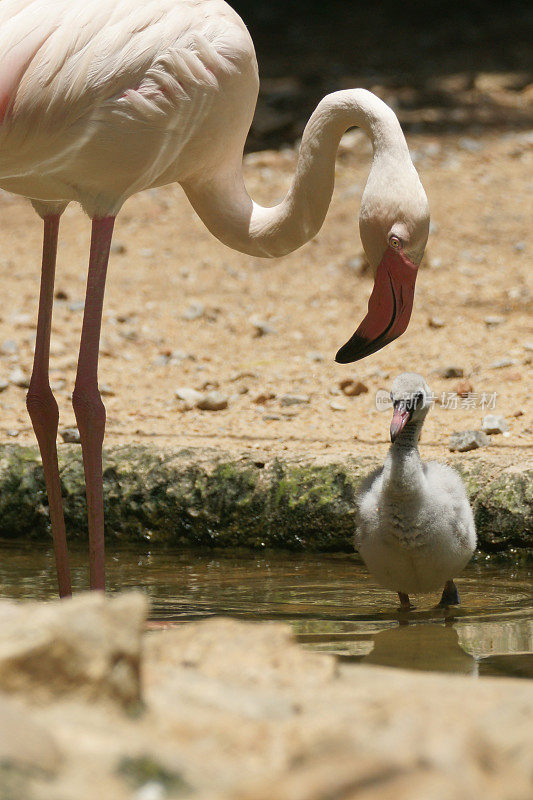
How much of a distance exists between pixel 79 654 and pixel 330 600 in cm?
219

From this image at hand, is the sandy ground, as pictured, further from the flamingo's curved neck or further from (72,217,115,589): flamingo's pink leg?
the flamingo's curved neck

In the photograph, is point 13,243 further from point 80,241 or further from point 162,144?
point 162,144

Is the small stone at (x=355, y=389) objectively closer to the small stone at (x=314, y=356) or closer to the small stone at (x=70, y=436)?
the small stone at (x=314, y=356)

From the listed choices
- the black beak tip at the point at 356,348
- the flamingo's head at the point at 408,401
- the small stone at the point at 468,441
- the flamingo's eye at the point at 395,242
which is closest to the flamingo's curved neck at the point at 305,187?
the flamingo's eye at the point at 395,242

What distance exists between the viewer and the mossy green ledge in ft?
Answer: 15.1

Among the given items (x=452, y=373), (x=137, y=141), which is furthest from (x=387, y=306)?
(x=452, y=373)

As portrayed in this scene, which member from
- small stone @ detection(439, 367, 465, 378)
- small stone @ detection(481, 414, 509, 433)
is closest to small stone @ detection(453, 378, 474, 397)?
small stone @ detection(439, 367, 465, 378)

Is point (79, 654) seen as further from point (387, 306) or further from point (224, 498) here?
point (224, 498)

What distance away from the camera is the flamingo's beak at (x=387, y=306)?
14.0 feet

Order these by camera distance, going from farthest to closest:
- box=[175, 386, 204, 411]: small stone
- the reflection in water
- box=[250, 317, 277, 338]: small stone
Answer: box=[250, 317, 277, 338]: small stone < box=[175, 386, 204, 411]: small stone < the reflection in water

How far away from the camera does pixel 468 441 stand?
203 inches

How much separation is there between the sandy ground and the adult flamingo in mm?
890

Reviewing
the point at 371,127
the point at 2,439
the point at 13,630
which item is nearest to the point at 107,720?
the point at 13,630

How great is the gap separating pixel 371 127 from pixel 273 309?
13.8 ft
